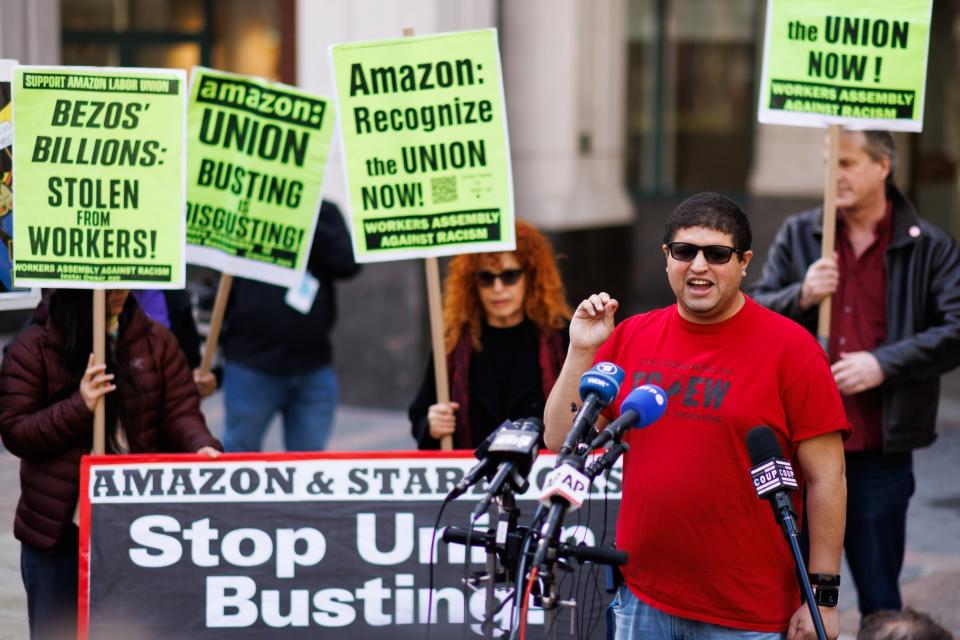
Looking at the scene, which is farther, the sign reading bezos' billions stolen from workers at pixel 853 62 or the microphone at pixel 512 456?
the sign reading bezos' billions stolen from workers at pixel 853 62

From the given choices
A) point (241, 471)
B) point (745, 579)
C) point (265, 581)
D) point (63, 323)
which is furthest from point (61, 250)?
point (745, 579)

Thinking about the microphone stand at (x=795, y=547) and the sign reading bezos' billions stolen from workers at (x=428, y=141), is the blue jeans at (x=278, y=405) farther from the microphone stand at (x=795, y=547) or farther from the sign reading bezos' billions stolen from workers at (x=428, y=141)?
the microphone stand at (x=795, y=547)

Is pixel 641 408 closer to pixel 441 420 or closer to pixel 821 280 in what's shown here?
pixel 441 420

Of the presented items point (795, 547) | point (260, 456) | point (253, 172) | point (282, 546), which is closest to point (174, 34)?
point (253, 172)

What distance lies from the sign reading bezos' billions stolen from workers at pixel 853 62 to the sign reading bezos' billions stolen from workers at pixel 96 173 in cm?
222

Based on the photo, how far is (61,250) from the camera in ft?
16.1

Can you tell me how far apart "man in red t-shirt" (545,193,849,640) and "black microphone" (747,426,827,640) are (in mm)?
91

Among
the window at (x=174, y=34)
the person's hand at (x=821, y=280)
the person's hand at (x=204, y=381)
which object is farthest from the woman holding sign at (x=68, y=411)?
the window at (x=174, y=34)

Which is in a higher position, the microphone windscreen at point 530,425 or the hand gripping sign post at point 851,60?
the hand gripping sign post at point 851,60

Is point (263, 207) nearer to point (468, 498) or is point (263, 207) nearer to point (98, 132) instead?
point (98, 132)

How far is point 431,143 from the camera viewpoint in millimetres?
5191

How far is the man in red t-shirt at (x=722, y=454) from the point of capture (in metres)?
3.65

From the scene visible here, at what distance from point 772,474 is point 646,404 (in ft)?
1.27

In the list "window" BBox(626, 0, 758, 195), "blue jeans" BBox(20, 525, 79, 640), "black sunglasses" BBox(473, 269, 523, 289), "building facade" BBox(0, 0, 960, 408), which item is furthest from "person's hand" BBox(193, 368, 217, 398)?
"window" BBox(626, 0, 758, 195)
